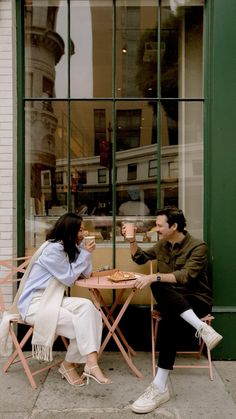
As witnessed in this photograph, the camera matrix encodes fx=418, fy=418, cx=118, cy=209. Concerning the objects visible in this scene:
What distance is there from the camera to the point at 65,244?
368 cm

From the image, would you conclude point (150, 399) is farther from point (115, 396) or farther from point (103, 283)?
point (103, 283)

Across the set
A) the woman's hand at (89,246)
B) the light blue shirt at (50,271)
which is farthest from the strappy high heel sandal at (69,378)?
the woman's hand at (89,246)

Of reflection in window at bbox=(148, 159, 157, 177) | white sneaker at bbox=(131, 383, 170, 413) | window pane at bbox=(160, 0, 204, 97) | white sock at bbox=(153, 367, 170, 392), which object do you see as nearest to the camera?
white sneaker at bbox=(131, 383, 170, 413)

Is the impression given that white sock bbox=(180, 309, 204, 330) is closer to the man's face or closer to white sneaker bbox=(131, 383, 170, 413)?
white sneaker bbox=(131, 383, 170, 413)

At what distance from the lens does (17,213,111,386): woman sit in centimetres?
350

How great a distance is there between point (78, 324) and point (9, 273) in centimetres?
112

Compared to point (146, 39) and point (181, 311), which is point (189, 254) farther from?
point (146, 39)

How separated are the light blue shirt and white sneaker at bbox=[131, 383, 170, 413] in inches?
43.0

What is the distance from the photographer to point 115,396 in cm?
347

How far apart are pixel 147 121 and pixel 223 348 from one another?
2630 mm

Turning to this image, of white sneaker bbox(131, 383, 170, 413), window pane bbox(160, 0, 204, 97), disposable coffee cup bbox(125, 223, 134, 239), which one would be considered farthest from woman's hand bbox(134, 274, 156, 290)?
window pane bbox(160, 0, 204, 97)

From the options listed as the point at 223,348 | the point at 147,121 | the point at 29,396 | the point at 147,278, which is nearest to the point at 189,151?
the point at 147,121

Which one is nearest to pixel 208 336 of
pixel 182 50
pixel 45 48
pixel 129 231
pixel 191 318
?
pixel 191 318

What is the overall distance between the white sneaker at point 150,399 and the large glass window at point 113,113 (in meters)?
1.52
